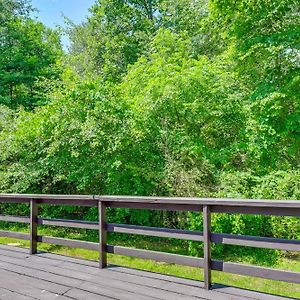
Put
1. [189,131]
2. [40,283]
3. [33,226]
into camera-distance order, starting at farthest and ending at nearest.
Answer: [189,131]
[33,226]
[40,283]

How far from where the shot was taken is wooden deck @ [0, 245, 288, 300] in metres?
2.45

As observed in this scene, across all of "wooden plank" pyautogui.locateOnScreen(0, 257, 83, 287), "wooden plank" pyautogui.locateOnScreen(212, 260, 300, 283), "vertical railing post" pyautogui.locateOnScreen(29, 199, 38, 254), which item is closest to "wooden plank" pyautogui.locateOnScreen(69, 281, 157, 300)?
"wooden plank" pyautogui.locateOnScreen(0, 257, 83, 287)

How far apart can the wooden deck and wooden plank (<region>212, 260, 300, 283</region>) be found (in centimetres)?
15

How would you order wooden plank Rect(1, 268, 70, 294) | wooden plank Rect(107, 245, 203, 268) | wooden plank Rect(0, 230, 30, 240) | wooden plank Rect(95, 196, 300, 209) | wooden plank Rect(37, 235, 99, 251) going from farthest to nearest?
1. wooden plank Rect(0, 230, 30, 240)
2. wooden plank Rect(37, 235, 99, 251)
3. wooden plank Rect(107, 245, 203, 268)
4. wooden plank Rect(1, 268, 70, 294)
5. wooden plank Rect(95, 196, 300, 209)

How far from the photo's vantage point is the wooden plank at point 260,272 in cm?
226

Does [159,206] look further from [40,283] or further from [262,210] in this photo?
[40,283]

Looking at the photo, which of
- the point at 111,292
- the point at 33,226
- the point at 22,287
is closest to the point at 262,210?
the point at 111,292

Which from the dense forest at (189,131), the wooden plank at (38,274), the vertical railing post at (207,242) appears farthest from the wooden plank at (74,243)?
the dense forest at (189,131)

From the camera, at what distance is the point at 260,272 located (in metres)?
2.40

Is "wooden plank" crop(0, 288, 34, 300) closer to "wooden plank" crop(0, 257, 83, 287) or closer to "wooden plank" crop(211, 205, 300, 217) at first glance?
"wooden plank" crop(0, 257, 83, 287)

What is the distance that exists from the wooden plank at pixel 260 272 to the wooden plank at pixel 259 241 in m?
0.17

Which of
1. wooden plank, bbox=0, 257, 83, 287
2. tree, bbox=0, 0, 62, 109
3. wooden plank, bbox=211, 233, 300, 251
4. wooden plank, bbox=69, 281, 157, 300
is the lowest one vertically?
wooden plank, bbox=0, 257, 83, 287

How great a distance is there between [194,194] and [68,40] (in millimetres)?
17216

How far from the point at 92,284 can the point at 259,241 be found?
56.8 inches
